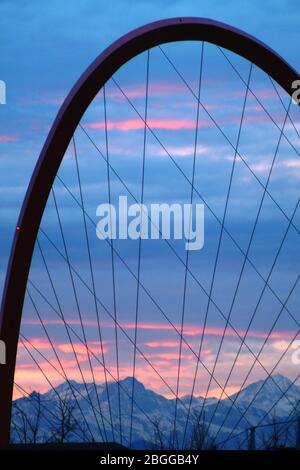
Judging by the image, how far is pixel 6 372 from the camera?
106 ft

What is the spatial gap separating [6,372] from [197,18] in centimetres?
1030

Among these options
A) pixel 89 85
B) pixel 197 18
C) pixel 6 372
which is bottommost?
pixel 6 372

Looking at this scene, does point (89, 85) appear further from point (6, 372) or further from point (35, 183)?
point (6, 372)

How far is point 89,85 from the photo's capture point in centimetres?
3309

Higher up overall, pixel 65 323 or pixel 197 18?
pixel 197 18

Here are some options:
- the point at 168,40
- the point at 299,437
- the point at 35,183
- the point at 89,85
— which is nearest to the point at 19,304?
the point at 35,183

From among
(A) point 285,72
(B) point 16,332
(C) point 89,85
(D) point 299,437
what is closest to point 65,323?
(B) point 16,332

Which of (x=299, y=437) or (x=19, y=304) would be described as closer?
(x=19, y=304)
